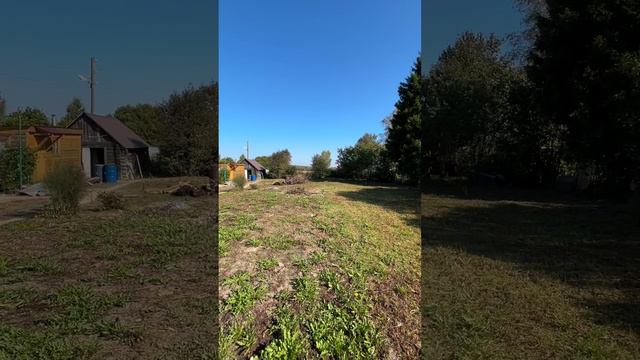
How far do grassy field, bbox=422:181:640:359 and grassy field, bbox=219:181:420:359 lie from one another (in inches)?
12.6

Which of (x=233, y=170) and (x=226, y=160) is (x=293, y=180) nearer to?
(x=233, y=170)

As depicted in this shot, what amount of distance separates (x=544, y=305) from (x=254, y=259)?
2.29 m

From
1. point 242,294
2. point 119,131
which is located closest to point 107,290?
point 242,294

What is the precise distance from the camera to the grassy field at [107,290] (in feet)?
7.91

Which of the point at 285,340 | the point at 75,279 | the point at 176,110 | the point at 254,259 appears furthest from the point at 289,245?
the point at 176,110

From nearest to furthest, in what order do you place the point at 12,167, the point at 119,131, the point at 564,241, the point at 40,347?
1. the point at 40,347
2. the point at 564,241
3. the point at 119,131
4. the point at 12,167

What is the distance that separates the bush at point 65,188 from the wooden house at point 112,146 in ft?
10.9

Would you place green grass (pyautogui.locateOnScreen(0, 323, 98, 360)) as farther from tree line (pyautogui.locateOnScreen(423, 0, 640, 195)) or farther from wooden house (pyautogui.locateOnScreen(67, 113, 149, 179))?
wooden house (pyautogui.locateOnScreen(67, 113, 149, 179))

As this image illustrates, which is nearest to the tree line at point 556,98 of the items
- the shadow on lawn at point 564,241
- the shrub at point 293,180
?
the shadow on lawn at point 564,241

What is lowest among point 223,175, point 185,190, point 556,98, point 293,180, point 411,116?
point 185,190

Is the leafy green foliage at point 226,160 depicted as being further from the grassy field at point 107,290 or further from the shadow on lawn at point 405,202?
the shadow on lawn at point 405,202

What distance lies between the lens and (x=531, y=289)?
12.5 feet

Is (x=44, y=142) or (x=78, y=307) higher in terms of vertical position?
(x=44, y=142)

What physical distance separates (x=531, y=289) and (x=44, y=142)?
41.3 ft
